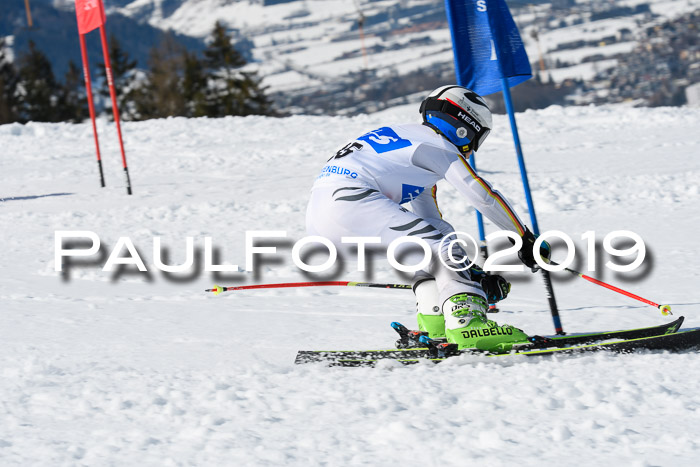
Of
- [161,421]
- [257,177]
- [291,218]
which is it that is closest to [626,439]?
[161,421]

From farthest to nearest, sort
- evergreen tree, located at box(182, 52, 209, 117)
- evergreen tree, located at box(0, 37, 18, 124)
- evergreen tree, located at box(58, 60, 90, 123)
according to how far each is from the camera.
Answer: evergreen tree, located at box(58, 60, 90, 123) < evergreen tree, located at box(182, 52, 209, 117) < evergreen tree, located at box(0, 37, 18, 124)

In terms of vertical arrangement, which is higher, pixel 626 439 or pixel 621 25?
pixel 621 25

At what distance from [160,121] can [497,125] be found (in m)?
9.08

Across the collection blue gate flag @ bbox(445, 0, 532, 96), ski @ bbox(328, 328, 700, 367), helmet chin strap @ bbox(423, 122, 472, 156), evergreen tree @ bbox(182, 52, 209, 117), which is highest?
evergreen tree @ bbox(182, 52, 209, 117)

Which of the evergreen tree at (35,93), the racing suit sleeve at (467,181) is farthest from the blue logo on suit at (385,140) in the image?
the evergreen tree at (35,93)

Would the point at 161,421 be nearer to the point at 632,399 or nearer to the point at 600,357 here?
the point at 632,399

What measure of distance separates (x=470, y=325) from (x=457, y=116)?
110 centimetres

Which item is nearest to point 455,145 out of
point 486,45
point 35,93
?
point 486,45

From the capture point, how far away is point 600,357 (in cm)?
373

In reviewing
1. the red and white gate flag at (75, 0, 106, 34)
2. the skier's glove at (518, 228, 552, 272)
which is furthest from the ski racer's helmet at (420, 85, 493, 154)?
the red and white gate flag at (75, 0, 106, 34)

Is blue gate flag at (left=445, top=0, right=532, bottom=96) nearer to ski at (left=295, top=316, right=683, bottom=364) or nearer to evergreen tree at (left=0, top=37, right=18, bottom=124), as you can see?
ski at (left=295, top=316, right=683, bottom=364)

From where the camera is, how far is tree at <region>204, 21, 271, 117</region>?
46.9 m

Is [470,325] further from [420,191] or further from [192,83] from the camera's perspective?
[192,83]

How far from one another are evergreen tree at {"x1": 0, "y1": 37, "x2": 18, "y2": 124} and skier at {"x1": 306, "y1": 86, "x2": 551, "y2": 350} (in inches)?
1902
